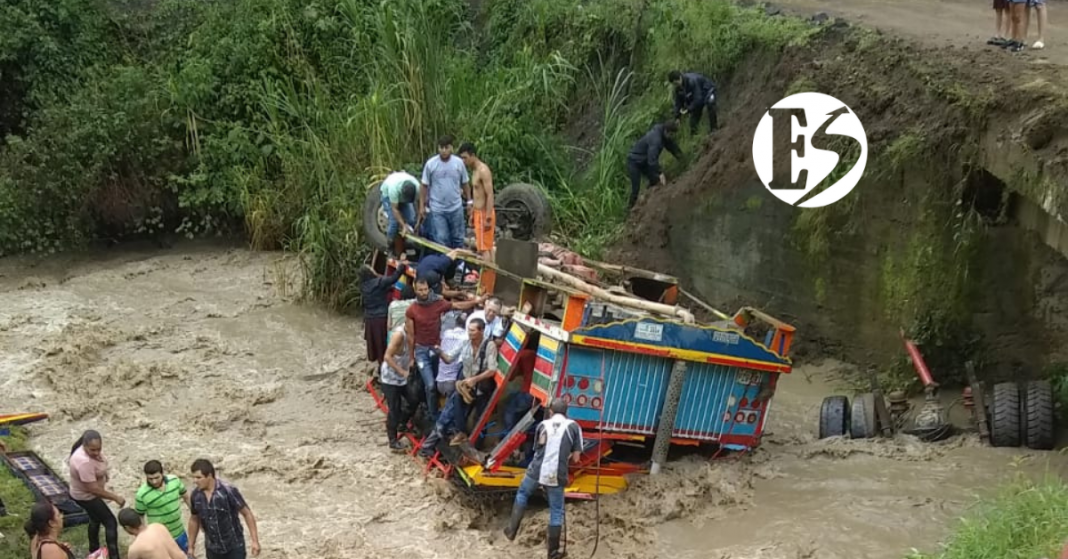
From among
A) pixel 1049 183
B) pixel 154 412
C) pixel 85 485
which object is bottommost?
pixel 154 412

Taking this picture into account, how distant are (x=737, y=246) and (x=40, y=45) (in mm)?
13825

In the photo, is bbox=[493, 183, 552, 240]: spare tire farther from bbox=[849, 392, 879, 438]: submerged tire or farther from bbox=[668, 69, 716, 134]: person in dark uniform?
bbox=[849, 392, 879, 438]: submerged tire

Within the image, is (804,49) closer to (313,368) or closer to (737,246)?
(737,246)

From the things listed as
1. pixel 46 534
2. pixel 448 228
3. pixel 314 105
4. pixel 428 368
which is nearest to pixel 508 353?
pixel 428 368

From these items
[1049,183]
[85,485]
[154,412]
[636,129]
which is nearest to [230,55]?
[636,129]

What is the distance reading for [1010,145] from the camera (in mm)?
11008

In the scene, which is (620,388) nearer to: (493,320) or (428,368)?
(493,320)

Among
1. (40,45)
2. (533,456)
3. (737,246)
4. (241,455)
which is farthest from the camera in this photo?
(40,45)

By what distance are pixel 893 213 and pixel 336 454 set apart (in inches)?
255

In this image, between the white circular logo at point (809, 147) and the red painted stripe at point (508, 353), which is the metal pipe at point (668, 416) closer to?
the red painted stripe at point (508, 353)

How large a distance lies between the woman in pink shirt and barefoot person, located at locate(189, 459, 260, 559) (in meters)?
1.12

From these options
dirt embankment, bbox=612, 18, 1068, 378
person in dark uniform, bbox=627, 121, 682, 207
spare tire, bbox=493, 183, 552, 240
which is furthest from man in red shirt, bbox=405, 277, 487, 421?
person in dark uniform, bbox=627, 121, 682, 207

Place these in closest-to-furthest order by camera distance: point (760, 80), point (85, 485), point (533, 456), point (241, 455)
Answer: point (85, 485) < point (533, 456) < point (241, 455) < point (760, 80)

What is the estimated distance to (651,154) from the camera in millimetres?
15938
